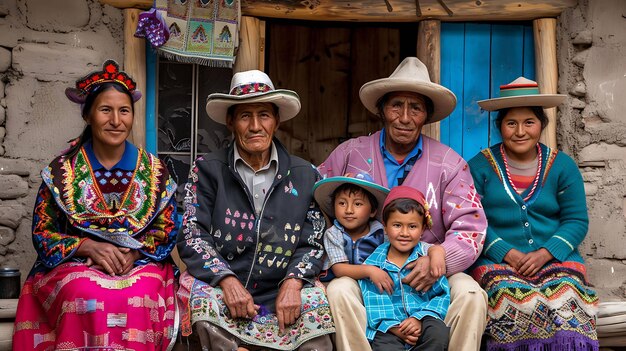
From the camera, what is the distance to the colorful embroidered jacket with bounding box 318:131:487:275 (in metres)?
4.55

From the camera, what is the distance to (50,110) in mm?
5266

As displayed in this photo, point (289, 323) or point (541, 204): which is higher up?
point (541, 204)

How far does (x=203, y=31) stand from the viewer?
17.8ft

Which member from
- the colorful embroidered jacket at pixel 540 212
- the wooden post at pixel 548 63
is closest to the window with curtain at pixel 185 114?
the colorful embroidered jacket at pixel 540 212

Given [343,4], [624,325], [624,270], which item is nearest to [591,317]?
[624,325]

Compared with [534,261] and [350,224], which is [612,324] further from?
[350,224]

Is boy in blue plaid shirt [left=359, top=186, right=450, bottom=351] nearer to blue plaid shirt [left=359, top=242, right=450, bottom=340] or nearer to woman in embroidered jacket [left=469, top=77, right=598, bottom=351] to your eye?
Answer: blue plaid shirt [left=359, top=242, right=450, bottom=340]

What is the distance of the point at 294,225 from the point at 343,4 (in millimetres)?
1758

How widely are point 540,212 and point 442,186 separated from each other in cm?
59

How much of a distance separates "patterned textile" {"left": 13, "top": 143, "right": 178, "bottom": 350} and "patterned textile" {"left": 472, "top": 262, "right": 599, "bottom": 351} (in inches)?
66.2

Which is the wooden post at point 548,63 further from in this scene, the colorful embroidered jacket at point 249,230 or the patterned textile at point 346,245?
the colorful embroidered jacket at point 249,230

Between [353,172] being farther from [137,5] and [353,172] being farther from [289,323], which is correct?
[137,5]

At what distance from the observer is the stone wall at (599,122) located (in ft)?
18.1

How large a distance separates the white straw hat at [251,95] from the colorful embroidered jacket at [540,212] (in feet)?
4.08
